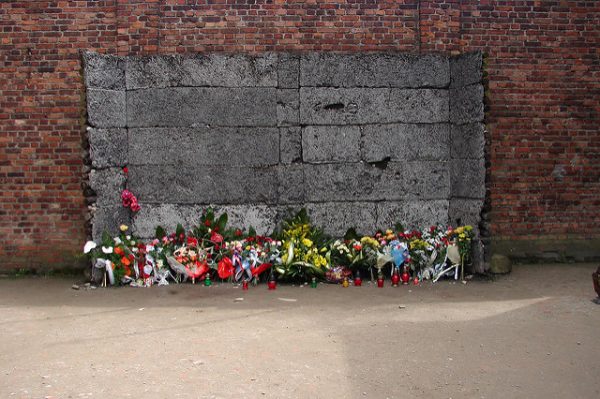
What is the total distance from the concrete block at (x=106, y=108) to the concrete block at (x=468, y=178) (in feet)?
13.4

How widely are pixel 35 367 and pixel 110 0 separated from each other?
16.1 feet

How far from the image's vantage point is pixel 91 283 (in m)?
6.69

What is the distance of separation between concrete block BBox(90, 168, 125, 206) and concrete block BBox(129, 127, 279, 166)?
27 centimetres

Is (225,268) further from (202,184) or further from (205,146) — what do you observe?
(205,146)

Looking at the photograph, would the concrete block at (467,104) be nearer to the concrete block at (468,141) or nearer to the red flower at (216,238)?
the concrete block at (468,141)

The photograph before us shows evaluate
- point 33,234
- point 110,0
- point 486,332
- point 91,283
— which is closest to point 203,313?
point 91,283

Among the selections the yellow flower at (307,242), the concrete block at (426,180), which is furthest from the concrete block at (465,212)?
the yellow flower at (307,242)

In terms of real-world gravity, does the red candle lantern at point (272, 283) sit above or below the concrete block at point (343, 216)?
below

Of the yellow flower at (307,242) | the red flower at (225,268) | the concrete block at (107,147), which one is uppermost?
the concrete block at (107,147)

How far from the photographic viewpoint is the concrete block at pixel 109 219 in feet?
22.2

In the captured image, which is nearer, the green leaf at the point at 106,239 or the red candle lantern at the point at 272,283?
the red candle lantern at the point at 272,283

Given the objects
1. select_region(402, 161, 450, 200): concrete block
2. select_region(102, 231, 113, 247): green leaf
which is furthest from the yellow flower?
select_region(102, 231, 113, 247): green leaf

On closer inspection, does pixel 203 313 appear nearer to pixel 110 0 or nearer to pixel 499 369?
pixel 499 369

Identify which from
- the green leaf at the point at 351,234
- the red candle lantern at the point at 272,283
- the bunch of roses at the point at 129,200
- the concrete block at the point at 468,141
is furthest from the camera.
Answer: the green leaf at the point at 351,234
